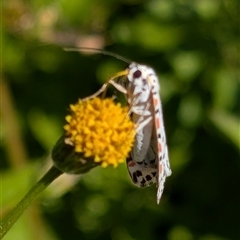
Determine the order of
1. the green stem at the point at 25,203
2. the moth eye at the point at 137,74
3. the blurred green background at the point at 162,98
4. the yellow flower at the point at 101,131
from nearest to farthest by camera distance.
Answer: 1. the green stem at the point at 25,203
2. the yellow flower at the point at 101,131
3. the moth eye at the point at 137,74
4. the blurred green background at the point at 162,98

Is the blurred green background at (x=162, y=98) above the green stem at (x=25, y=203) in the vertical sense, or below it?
below

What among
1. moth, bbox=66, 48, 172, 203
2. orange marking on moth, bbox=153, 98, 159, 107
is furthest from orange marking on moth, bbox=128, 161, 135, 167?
orange marking on moth, bbox=153, 98, 159, 107

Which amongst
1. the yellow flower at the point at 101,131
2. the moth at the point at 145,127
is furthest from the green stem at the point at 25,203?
the moth at the point at 145,127

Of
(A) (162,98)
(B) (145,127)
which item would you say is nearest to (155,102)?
(B) (145,127)

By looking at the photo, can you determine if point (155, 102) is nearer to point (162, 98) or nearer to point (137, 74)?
point (137, 74)

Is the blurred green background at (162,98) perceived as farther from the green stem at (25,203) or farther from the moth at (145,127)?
the green stem at (25,203)
